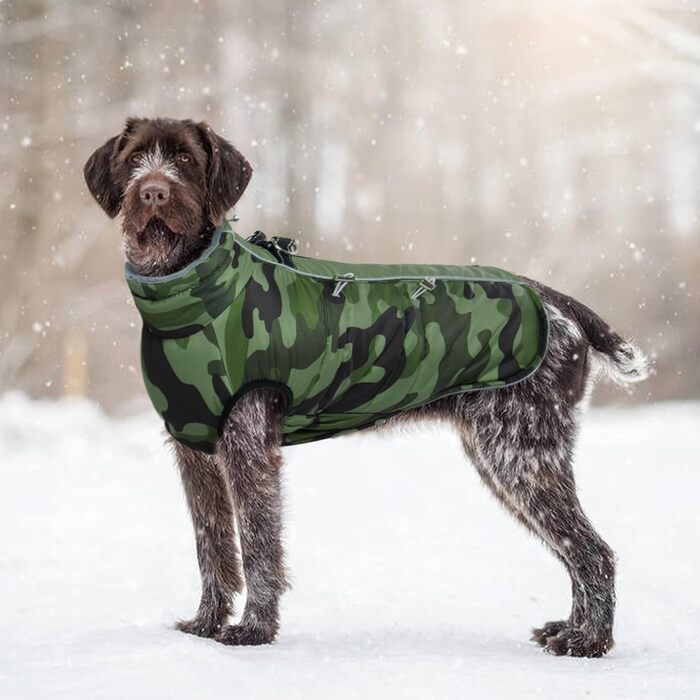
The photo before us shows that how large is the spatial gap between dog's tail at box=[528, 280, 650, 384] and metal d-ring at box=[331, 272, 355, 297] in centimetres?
101

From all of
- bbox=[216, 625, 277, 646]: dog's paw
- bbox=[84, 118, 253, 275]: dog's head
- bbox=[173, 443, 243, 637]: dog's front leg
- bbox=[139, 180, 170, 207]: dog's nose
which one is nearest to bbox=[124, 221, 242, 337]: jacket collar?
bbox=[84, 118, 253, 275]: dog's head

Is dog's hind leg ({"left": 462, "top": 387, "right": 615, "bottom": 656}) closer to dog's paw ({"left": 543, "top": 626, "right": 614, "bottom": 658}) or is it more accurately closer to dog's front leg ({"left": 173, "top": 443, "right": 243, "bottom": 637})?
dog's paw ({"left": 543, "top": 626, "right": 614, "bottom": 658})

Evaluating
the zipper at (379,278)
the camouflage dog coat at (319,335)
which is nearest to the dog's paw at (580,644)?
the camouflage dog coat at (319,335)

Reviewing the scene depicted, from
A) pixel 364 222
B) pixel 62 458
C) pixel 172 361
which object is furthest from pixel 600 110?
pixel 172 361

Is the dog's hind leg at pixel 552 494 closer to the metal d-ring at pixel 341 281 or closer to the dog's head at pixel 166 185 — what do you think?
the metal d-ring at pixel 341 281

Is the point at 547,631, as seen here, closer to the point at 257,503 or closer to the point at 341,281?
the point at 257,503

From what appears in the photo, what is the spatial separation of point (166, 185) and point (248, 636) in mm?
1958

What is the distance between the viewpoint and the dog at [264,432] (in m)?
4.38

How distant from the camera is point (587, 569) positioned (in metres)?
4.75

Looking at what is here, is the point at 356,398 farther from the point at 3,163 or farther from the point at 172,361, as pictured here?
the point at 3,163

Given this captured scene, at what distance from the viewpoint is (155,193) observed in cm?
426

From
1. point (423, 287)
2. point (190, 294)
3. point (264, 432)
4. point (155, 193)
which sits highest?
point (155, 193)

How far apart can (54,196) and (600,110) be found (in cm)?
751

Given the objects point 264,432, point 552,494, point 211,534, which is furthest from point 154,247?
point 552,494
